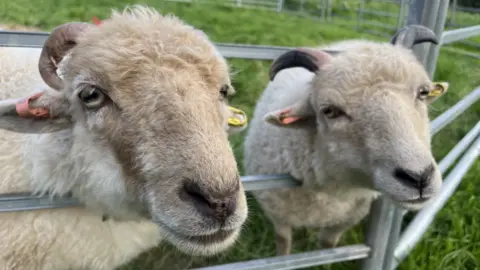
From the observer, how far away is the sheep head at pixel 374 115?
6.56 ft

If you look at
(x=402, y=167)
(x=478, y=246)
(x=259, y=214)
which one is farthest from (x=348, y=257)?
(x=478, y=246)

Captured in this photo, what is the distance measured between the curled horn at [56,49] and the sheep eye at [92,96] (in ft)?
0.55

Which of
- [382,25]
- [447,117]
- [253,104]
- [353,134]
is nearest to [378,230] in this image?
[353,134]

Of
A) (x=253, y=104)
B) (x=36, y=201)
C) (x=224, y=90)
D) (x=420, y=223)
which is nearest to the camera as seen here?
(x=36, y=201)

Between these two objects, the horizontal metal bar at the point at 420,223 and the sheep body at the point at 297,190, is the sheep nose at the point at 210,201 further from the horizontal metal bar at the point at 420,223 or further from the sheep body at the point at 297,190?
the horizontal metal bar at the point at 420,223

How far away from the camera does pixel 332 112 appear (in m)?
2.33

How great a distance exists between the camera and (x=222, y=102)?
1805 millimetres

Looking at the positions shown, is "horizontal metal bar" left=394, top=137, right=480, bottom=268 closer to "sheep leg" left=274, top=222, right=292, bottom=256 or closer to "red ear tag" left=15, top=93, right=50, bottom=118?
"sheep leg" left=274, top=222, right=292, bottom=256

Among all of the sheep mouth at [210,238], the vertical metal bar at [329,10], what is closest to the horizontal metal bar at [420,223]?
the sheep mouth at [210,238]

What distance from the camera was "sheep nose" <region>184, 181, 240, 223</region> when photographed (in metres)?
1.35

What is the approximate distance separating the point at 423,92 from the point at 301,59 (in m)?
0.64

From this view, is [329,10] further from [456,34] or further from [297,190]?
[297,190]

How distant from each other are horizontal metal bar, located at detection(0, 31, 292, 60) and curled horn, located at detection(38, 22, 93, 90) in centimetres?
5

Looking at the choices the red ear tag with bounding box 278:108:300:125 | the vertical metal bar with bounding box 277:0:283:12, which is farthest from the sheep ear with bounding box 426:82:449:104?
the vertical metal bar with bounding box 277:0:283:12
